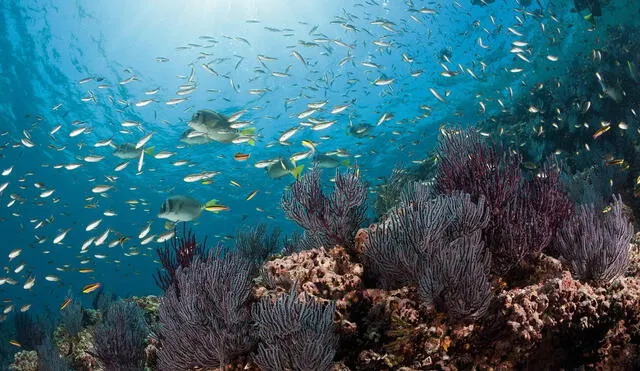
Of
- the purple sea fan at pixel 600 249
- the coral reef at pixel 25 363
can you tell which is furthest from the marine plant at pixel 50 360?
the purple sea fan at pixel 600 249

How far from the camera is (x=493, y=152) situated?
15.0ft

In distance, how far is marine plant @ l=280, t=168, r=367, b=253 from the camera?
15.0ft

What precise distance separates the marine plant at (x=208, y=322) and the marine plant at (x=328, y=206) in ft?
4.35

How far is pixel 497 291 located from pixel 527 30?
94.5 ft

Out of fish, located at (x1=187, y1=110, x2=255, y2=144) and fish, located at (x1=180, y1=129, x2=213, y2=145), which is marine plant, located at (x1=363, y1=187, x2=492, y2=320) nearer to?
fish, located at (x1=187, y1=110, x2=255, y2=144)

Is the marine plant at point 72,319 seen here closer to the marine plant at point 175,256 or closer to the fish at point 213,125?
the marine plant at point 175,256

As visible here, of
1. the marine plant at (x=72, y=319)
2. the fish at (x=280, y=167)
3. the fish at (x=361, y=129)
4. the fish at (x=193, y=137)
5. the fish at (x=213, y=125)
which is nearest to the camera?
the fish at (x=213, y=125)

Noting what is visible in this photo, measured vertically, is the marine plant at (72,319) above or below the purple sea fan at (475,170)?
below

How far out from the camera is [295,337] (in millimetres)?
2912

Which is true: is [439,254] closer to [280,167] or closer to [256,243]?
[256,243]

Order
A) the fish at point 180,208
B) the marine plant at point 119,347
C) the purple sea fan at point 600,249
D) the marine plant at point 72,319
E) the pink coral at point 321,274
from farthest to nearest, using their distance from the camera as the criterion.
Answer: the marine plant at point 72,319 < the fish at point 180,208 < the marine plant at point 119,347 < the pink coral at point 321,274 < the purple sea fan at point 600,249

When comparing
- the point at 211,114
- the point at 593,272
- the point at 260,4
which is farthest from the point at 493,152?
the point at 260,4

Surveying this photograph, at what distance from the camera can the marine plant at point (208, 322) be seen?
3242 millimetres

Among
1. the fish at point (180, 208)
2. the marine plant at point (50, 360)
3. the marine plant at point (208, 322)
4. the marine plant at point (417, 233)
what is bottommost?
the marine plant at point (50, 360)
